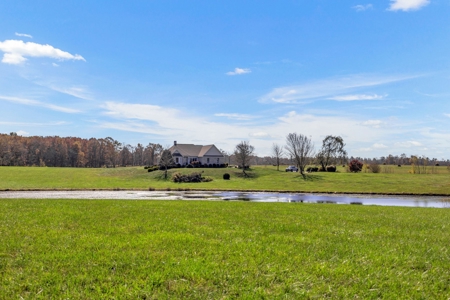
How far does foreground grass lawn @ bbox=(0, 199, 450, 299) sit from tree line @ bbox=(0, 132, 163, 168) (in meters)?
105

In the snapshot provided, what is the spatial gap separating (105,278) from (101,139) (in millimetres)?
149588

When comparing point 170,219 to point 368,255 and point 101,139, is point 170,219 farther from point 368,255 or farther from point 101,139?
point 101,139

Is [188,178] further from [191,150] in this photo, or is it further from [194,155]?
[191,150]

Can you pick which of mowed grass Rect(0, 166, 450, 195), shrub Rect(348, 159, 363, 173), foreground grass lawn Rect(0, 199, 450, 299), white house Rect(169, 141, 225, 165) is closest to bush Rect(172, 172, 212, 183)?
mowed grass Rect(0, 166, 450, 195)

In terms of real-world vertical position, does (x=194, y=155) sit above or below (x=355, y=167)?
above

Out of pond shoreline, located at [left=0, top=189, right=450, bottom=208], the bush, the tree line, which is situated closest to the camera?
pond shoreline, located at [left=0, top=189, right=450, bottom=208]

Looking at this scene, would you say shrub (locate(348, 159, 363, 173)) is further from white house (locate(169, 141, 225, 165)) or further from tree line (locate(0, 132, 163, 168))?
tree line (locate(0, 132, 163, 168))

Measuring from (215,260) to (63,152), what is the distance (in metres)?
139

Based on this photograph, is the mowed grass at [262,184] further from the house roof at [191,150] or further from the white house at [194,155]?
the house roof at [191,150]

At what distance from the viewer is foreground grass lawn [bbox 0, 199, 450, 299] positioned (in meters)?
4.93

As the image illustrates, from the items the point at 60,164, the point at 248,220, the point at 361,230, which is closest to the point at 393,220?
the point at 361,230

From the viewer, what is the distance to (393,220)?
12.3 meters

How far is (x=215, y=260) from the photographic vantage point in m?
6.21

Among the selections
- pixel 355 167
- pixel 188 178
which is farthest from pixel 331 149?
pixel 188 178
